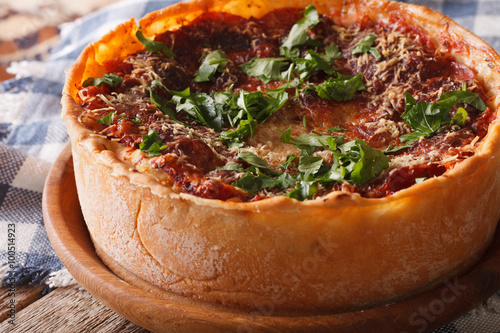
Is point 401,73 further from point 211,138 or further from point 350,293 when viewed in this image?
point 350,293

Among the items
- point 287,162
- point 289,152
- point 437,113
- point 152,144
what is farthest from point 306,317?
point 437,113

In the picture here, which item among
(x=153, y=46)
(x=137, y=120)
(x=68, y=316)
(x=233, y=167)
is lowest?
(x=68, y=316)

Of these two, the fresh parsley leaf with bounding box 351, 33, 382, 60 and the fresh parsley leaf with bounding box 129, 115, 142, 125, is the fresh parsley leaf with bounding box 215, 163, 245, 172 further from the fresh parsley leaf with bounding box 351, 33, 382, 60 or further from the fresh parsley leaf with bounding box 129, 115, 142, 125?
the fresh parsley leaf with bounding box 351, 33, 382, 60

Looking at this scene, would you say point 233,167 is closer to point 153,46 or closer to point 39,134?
point 153,46

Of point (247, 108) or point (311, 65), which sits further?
point (311, 65)

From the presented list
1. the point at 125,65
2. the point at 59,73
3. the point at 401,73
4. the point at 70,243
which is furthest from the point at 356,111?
the point at 59,73

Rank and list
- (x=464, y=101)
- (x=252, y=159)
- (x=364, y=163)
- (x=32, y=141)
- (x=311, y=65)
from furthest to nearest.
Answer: (x=32, y=141), (x=311, y=65), (x=464, y=101), (x=252, y=159), (x=364, y=163)

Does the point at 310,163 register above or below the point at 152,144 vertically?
below

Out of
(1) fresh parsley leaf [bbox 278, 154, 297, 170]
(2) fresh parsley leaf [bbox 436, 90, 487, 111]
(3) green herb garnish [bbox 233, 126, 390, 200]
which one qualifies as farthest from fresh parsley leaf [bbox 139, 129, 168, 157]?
(2) fresh parsley leaf [bbox 436, 90, 487, 111]
